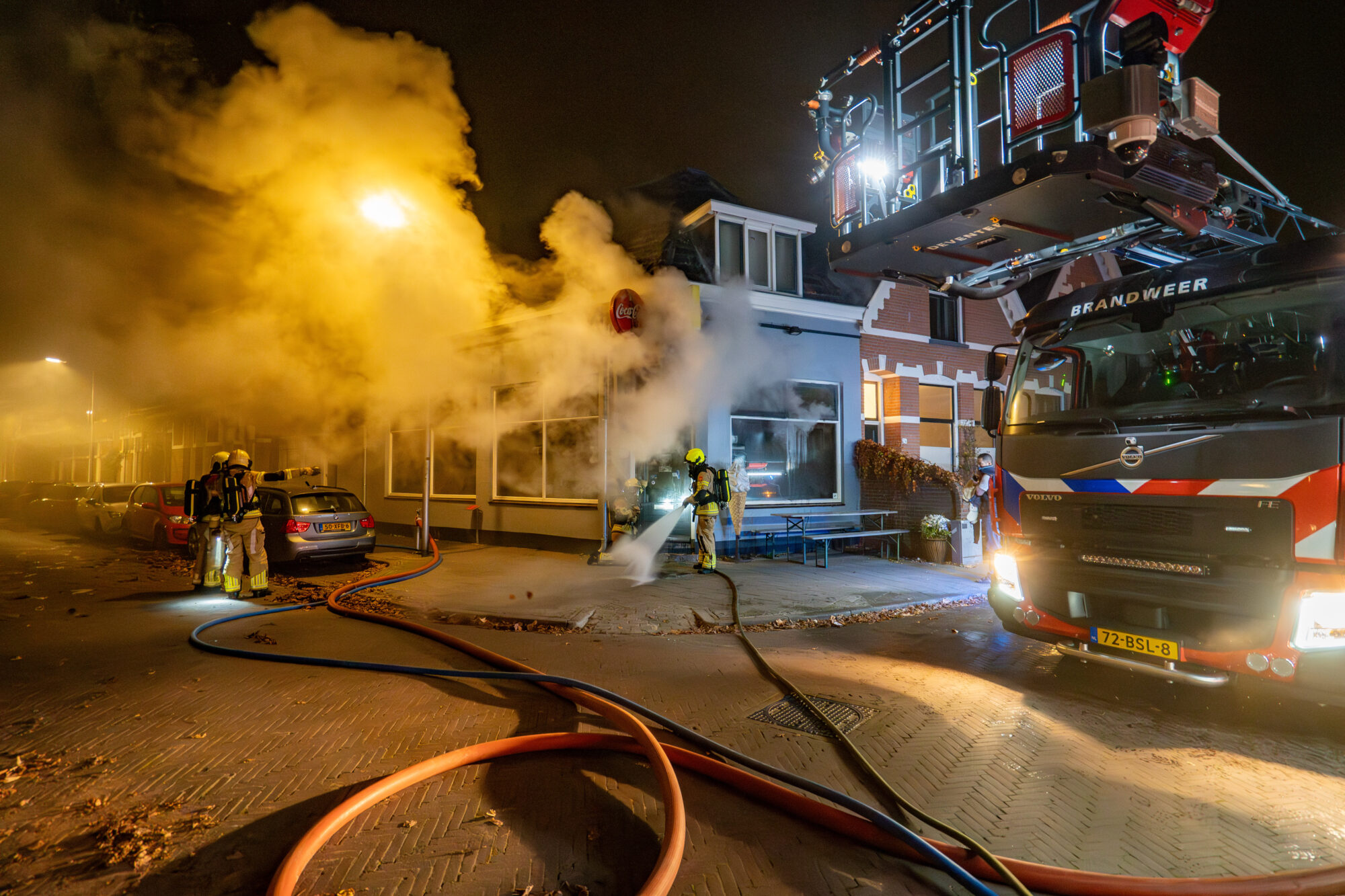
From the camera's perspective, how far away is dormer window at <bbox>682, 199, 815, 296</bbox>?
1184cm

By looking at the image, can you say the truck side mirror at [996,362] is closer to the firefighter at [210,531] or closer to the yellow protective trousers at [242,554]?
the yellow protective trousers at [242,554]

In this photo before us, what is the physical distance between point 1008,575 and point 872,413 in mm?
9206

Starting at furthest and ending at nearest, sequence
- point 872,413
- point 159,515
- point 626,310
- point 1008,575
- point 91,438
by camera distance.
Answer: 1. point 91,438
2. point 872,413
3. point 159,515
4. point 626,310
5. point 1008,575

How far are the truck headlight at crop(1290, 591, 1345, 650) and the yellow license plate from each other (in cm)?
59

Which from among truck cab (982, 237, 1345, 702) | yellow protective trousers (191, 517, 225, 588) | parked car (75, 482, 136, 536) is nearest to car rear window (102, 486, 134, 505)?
parked car (75, 482, 136, 536)

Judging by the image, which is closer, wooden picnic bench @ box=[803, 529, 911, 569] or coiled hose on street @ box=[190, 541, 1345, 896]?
coiled hose on street @ box=[190, 541, 1345, 896]

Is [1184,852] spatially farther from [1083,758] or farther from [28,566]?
[28,566]

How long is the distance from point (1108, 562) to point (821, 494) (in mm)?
8018

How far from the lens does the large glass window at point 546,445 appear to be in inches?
462

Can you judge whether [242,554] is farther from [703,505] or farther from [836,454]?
[836,454]

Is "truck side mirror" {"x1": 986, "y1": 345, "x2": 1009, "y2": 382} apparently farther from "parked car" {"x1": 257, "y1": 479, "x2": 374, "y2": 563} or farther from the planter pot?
"parked car" {"x1": 257, "y1": 479, "x2": 374, "y2": 563}

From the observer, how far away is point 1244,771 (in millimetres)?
3404

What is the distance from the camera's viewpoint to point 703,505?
9.53 metres

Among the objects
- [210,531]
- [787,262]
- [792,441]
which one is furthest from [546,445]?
[787,262]
